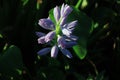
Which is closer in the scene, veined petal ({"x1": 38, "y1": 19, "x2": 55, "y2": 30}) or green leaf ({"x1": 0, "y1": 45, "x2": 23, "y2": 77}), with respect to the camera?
veined petal ({"x1": 38, "y1": 19, "x2": 55, "y2": 30})

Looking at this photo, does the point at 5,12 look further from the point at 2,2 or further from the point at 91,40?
the point at 91,40

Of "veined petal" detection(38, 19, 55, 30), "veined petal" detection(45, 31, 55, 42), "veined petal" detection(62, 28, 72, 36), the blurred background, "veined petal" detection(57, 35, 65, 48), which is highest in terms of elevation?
"veined petal" detection(38, 19, 55, 30)

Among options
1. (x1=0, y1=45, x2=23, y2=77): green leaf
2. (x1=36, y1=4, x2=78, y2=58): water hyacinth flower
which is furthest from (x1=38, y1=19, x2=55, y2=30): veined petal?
(x1=0, y1=45, x2=23, y2=77): green leaf

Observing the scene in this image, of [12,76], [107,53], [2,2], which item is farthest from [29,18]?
[107,53]

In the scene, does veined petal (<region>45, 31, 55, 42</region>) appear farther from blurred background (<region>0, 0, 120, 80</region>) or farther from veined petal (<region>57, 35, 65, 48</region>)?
blurred background (<region>0, 0, 120, 80</region>)

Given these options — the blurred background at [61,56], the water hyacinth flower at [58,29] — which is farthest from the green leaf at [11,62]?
the water hyacinth flower at [58,29]

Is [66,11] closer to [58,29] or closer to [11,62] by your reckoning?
[58,29]
